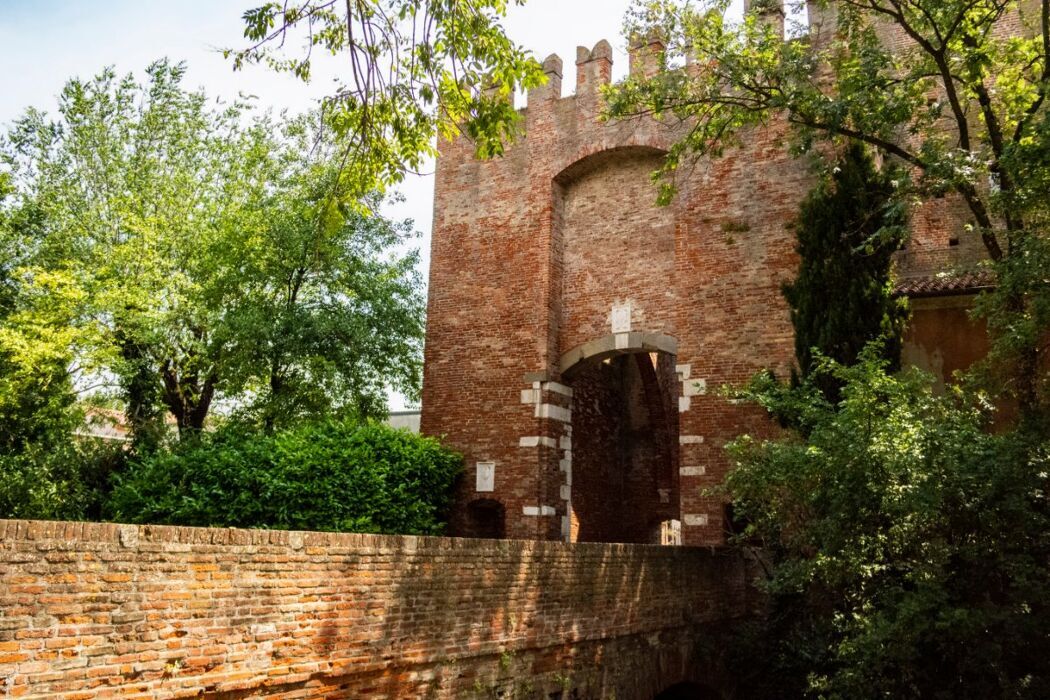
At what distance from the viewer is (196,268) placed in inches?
692

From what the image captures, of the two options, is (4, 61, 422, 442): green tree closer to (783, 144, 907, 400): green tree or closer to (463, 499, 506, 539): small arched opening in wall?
(463, 499, 506, 539): small arched opening in wall

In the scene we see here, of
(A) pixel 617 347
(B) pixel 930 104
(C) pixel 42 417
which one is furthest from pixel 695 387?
(C) pixel 42 417

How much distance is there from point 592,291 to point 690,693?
7.07m

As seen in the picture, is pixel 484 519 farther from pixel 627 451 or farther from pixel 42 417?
pixel 42 417

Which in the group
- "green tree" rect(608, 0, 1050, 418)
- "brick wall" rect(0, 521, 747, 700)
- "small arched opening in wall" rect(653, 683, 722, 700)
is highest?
"green tree" rect(608, 0, 1050, 418)

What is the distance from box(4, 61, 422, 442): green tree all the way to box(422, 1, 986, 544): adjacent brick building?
7.24 ft

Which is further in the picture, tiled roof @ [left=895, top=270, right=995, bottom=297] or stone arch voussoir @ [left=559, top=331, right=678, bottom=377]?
stone arch voussoir @ [left=559, top=331, right=678, bottom=377]

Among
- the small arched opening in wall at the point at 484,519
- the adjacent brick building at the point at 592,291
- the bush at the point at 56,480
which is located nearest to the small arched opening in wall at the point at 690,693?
the adjacent brick building at the point at 592,291

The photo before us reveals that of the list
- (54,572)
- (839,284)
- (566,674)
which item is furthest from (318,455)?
(54,572)

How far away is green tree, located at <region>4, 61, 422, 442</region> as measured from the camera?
16.4m

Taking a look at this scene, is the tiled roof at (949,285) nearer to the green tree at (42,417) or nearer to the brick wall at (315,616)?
the brick wall at (315,616)

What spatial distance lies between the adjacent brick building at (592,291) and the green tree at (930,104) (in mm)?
1376

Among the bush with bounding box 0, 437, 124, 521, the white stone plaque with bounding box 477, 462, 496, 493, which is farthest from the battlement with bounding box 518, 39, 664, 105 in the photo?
the bush with bounding box 0, 437, 124, 521

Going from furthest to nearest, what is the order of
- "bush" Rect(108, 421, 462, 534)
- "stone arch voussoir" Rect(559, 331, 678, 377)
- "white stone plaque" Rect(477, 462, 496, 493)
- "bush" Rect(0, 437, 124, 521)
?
1. "white stone plaque" Rect(477, 462, 496, 493)
2. "bush" Rect(0, 437, 124, 521)
3. "stone arch voussoir" Rect(559, 331, 678, 377)
4. "bush" Rect(108, 421, 462, 534)
